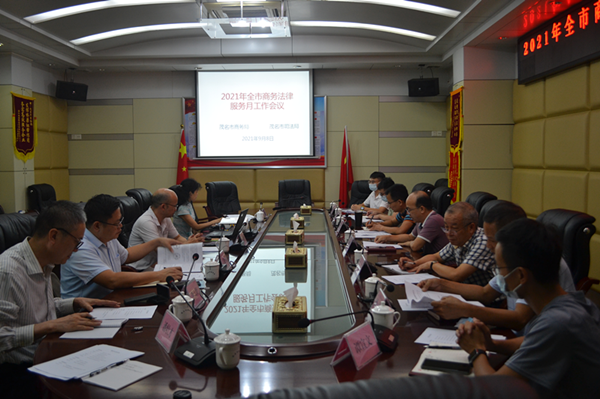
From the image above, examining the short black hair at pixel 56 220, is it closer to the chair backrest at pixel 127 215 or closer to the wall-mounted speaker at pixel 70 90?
the chair backrest at pixel 127 215

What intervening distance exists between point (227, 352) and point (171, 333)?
269 mm

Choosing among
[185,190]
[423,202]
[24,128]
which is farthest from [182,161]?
[423,202]

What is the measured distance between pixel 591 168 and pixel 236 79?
5.27 meters

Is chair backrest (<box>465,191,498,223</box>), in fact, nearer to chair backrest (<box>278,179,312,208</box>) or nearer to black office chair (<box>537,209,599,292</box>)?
black office chair (<box>537,209,599,292</box>)

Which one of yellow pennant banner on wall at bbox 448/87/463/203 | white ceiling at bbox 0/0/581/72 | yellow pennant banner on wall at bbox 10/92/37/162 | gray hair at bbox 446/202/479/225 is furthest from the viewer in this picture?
yellow pennant banner on wall at bbox 10/92/37/162

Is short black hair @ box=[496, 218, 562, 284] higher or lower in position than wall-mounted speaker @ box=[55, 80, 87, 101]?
lower

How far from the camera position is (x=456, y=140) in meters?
6.35

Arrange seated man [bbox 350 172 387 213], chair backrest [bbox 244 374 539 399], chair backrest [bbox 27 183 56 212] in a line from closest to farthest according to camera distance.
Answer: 1. chair backrest [bbox 244 374 539 399]
2. seated man [bbox 350 172 387 213]
3. chair backrest [bbox 27 183 56 212]

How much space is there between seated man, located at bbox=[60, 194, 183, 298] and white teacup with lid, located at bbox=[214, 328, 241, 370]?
43.2 inches

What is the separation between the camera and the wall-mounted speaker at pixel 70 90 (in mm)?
7074

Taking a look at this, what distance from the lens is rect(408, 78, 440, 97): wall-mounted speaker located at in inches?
280

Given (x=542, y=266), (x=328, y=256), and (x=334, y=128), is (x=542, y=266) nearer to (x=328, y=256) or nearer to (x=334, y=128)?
(x=328, y=256)

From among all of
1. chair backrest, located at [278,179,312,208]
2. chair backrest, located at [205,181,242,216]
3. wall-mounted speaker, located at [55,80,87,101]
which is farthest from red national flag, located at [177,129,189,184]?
chair backrest, located at [278,179,312,208]

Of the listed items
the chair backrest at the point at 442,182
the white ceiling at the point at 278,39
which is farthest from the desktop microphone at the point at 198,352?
the chair backrest at the point at 442,182
